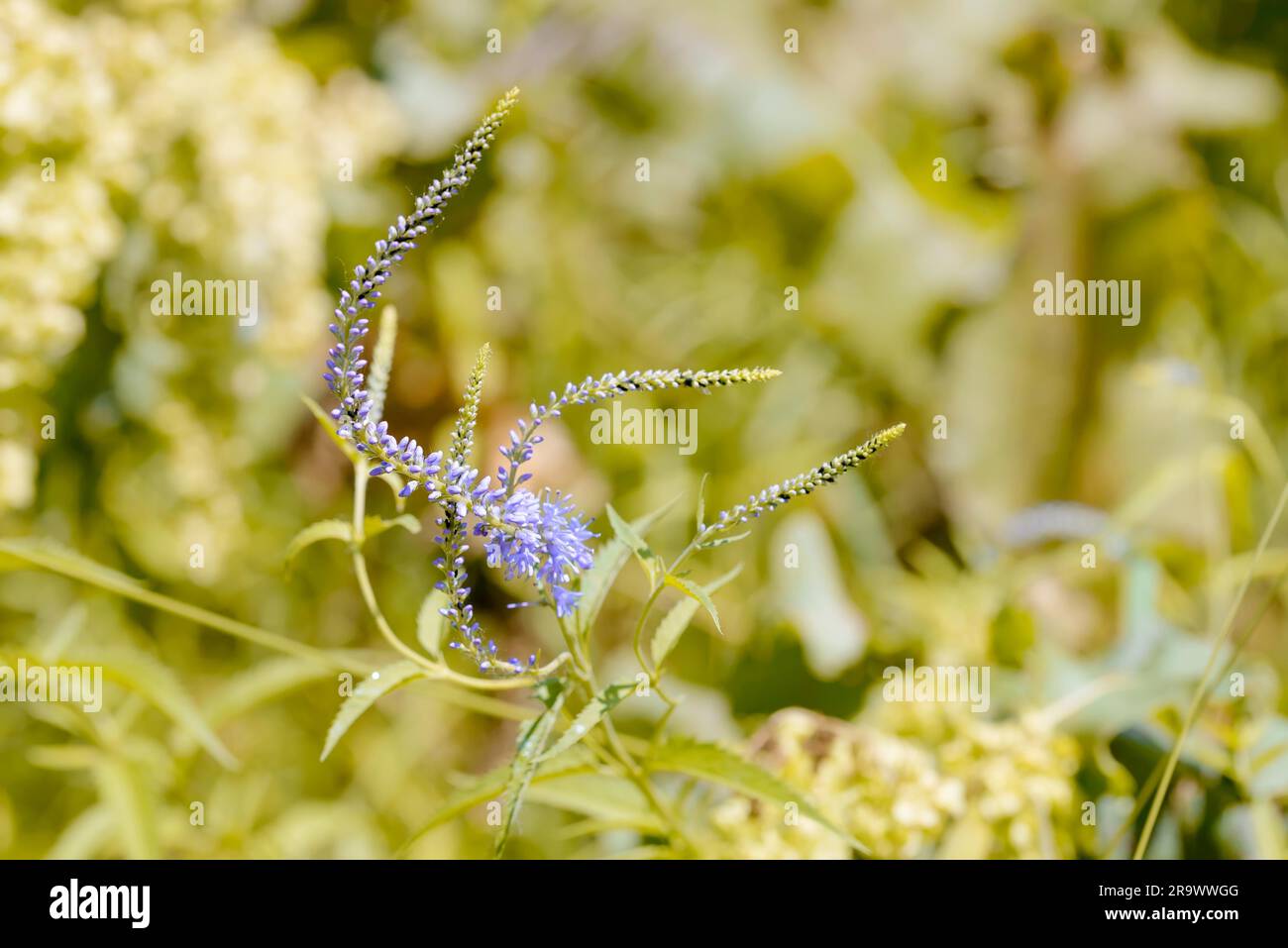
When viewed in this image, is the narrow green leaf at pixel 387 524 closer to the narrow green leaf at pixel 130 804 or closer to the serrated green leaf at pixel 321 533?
the serrated green leaf at pixel 321 533

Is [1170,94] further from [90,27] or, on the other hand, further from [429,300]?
[90,27]

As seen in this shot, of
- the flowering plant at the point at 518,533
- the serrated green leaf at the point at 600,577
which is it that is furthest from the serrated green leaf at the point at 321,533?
the serrated green leaf at the point at 600,577

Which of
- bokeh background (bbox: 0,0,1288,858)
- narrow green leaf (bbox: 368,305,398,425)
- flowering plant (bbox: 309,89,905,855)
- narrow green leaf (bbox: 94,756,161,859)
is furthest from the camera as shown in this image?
bokeh background (bbox: 0,0,1288,858)

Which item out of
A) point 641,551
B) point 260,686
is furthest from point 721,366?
point 641,551

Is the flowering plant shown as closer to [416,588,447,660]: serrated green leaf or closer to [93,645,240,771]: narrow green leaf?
[416,588,447,660]: serrated green leaf

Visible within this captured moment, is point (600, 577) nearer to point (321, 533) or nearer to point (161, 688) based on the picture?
point (321, 533)

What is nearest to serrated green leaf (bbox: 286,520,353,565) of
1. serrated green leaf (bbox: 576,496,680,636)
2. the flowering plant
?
the flowering plant

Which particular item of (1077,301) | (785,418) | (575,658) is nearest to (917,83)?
(1077,301)
